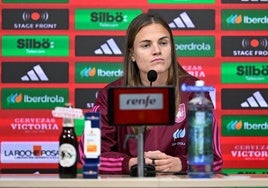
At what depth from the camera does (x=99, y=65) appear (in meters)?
3.80

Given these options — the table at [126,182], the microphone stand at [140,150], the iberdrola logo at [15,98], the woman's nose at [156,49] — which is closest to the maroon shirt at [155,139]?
the woman's nose at [156,49]

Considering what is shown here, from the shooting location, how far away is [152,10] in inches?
150

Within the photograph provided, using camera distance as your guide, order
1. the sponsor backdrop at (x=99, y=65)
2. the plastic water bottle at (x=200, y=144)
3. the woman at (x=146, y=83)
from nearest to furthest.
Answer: the plastic water bottle at (x=200, y=144), the woman at (x=146, y=83), the sponsor backdrop at (x=99, y=65)

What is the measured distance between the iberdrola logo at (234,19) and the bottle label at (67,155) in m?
2.26

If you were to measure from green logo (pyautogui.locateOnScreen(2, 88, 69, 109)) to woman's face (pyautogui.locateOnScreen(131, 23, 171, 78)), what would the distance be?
131cm

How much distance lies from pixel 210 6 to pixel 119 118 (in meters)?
2.16

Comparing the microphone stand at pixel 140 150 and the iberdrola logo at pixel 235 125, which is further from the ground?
the iberdrola logo at pixel 235 125

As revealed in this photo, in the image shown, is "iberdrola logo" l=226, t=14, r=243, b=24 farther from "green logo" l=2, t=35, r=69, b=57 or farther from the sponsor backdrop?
A: "green logo" l=2, t=35, r=69, b=57

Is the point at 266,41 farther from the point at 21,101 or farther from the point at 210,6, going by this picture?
A: the point at 21,101

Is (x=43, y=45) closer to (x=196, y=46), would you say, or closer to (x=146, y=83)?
(x=196, y=46)

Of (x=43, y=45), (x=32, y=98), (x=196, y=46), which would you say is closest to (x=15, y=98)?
(x=32, y=98)

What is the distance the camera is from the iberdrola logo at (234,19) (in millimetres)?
3805

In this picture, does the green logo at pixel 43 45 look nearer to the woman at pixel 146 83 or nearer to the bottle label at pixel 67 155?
the woman at pixel 146 83

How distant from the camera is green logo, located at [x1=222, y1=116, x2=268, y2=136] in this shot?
379cm
